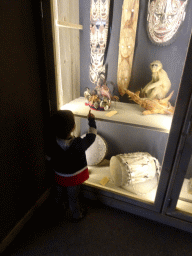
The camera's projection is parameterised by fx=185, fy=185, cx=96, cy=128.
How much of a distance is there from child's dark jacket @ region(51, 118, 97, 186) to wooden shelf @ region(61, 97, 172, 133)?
0.17 m

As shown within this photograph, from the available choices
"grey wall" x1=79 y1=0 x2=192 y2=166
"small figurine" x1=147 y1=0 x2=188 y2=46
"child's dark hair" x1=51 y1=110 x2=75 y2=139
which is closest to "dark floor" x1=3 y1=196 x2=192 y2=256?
"grey wall" x1=79 y1=0 x2=192 y2=166

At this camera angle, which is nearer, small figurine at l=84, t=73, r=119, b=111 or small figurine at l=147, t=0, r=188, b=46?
small figurine at l=147, t=0, r=188, b=46

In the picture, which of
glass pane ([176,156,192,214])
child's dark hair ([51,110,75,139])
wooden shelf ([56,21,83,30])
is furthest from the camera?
glass pane ([176,156,192,214])

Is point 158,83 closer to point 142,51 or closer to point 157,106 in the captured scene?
point 157,106

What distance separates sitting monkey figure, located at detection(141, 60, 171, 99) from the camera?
1403mm

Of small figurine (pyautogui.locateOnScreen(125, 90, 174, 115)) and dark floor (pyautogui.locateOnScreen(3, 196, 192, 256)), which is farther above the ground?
small figurine (pyautogui.locateOnScreen(125, 90, 174, 115))

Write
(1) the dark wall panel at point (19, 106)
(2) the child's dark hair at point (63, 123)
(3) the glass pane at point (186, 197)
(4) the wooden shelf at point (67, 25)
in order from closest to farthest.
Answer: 1. (1) the dark wall panel at point (19, 106)
2. (2) the child's dark hair at point (63, 123)
3. (4) the wooden shelf at point (67, 25)
4. (3) the glass pane at point (186, 197)

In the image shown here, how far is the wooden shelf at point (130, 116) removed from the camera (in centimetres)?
132

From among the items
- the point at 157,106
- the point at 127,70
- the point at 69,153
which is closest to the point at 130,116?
the point at 157,106

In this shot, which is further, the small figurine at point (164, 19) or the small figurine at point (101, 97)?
the small figurine at point (101, 97)

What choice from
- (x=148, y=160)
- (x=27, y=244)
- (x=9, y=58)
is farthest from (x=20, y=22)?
(x=27, y=244)

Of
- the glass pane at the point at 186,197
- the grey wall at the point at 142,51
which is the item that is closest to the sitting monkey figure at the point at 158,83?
the grey wall at the point at 142,51

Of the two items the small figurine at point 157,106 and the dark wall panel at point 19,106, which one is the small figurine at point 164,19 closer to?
the small figurine at point 157,106

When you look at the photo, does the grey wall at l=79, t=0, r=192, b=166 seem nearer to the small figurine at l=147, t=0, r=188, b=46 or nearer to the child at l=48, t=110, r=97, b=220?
the small figurine at l=147, t=0, r=188, b=46
